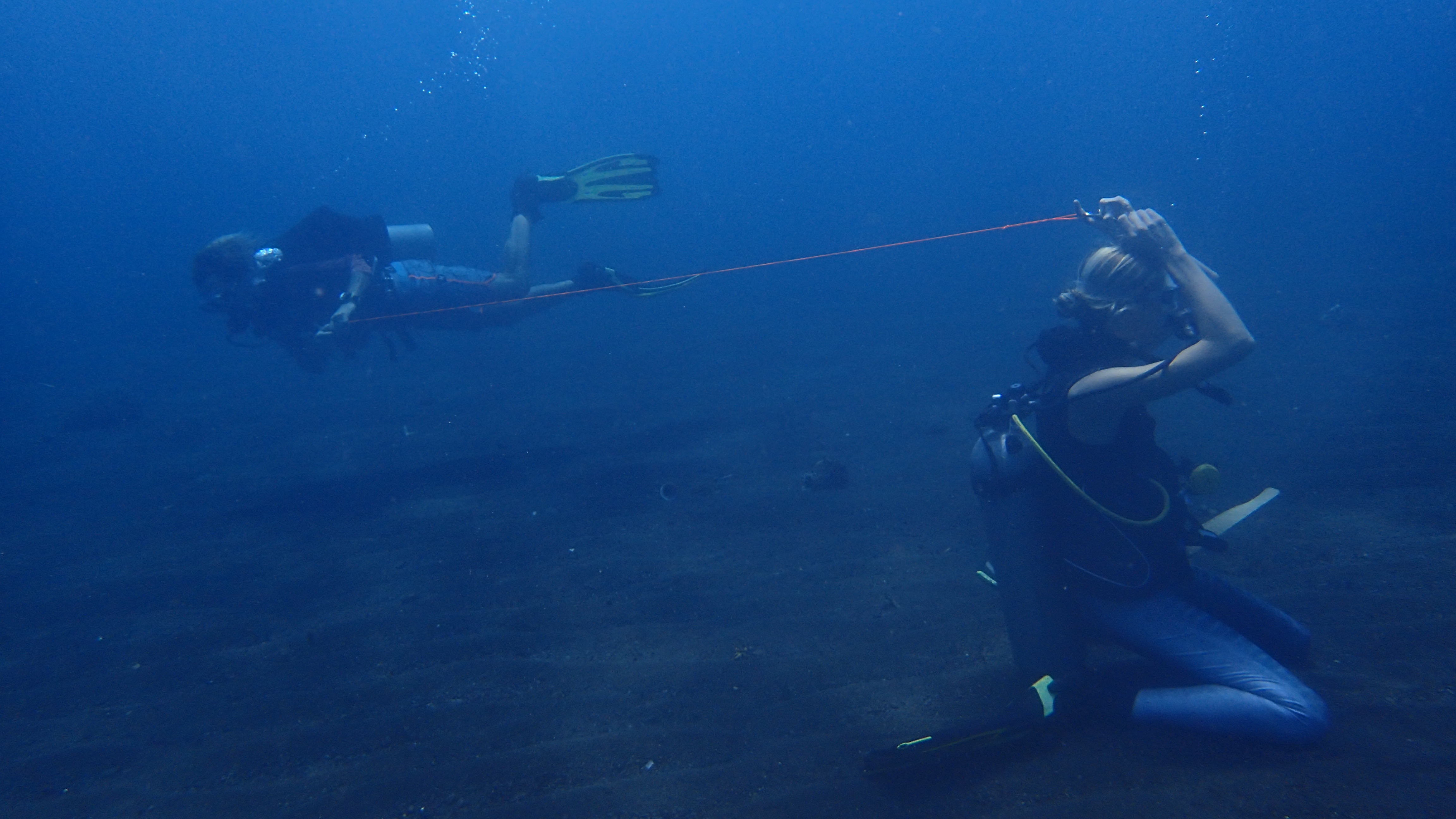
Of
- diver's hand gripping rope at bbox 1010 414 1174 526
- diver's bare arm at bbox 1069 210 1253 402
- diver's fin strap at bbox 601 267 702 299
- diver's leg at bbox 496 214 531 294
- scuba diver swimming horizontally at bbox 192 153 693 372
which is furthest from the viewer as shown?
diver's leg at bbox 496 214 531 294

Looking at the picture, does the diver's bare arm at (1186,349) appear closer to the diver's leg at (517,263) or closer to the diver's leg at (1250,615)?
the diver's leg at (1250,615)

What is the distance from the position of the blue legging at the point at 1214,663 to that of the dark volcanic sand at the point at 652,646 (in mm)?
221

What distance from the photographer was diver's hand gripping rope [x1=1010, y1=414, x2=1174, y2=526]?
8.75 ft

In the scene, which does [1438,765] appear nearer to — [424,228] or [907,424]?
[907,424]

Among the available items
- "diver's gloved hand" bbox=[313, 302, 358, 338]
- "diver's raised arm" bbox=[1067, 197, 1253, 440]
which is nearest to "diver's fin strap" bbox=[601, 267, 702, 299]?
"diver's gloved hand" bbox=[313, 302, 358, 338]

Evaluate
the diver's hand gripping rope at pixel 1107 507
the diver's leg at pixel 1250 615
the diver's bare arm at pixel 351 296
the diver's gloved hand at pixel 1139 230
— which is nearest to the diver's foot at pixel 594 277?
the diver's bare arm at pixel 351 296

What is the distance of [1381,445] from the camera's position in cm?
591

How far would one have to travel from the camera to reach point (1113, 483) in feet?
8.96

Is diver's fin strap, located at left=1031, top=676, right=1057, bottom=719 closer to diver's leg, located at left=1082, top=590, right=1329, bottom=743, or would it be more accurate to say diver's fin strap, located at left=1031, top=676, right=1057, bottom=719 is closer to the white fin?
diver's leg, located at left=1082, top=590, right=1329, bottom=743

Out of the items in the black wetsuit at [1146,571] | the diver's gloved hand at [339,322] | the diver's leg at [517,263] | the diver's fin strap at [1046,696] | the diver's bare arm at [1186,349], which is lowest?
the diver's fin strap at [1046,696]

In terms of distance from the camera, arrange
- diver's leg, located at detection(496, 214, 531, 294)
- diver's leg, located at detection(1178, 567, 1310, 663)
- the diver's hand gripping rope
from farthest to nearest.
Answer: diver's leg, located at detection(496, 214, 531, 294)
diver's leg, located at detection(1178, 567, 1310, 663)
the diver's hand gripping rope

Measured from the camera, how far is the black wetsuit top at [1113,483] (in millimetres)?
2719

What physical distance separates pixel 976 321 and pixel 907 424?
21.3 ft

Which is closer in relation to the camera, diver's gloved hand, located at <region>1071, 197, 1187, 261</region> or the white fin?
diver's gloved hand, located at <region>1071, 197, 1187, 261</region>
